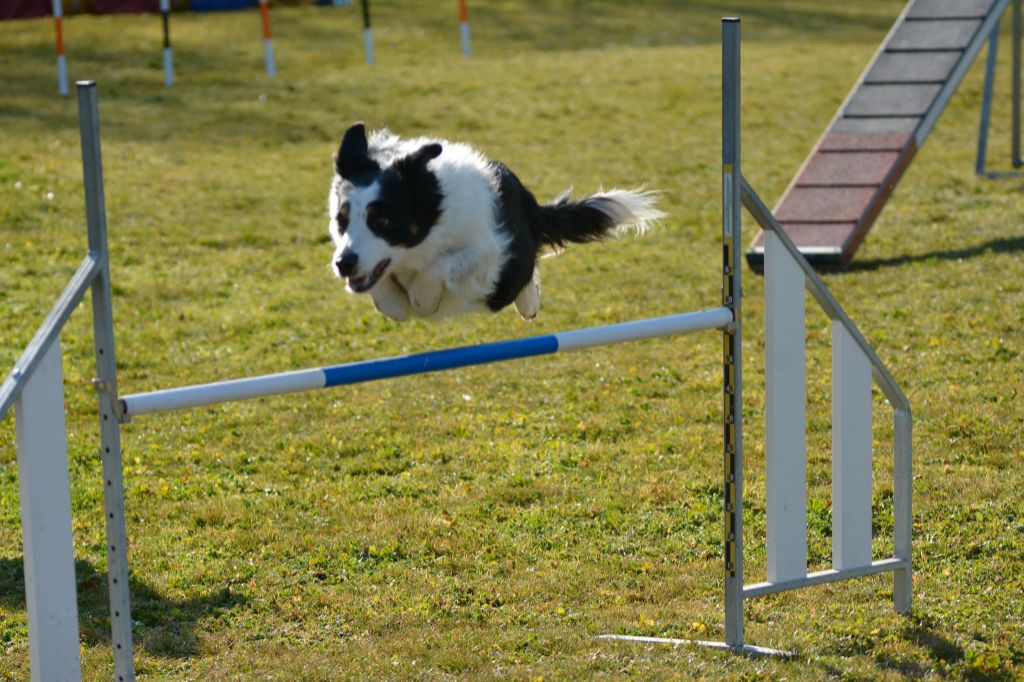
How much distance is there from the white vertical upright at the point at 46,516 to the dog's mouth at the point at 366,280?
0.98 meters

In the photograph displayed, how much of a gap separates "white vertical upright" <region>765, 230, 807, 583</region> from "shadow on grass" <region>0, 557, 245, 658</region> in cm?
231

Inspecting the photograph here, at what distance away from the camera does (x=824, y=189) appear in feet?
38.2

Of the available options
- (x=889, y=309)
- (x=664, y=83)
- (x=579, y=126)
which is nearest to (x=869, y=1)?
(x=664, y=83)

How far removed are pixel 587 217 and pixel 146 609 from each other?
2498 millimetres

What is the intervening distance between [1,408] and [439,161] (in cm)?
180

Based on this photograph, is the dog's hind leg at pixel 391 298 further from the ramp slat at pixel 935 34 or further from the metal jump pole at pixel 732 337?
the ramp slat at pixel 935 34

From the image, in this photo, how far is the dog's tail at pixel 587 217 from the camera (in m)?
5.46

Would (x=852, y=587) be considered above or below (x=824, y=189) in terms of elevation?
below

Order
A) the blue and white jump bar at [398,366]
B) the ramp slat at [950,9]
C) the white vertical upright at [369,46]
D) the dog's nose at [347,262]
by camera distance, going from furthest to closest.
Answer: the white vertical upright at [369,46] < the ramp slat at [950,9] < the dog's nose at [347,262] < the blue and white jump bar at [398,366]

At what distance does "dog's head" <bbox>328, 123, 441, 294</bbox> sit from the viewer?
4488 millimetres

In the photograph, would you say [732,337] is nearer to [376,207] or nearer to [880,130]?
[376,207]

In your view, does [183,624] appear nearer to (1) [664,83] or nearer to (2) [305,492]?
(2) [305,492]

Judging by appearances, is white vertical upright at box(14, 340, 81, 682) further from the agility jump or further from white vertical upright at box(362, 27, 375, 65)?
white vertical upright at box(362, 27, 375, 65)

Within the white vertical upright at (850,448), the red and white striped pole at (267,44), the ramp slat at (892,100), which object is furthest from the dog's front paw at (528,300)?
the red and white striped pole at (267,44)
